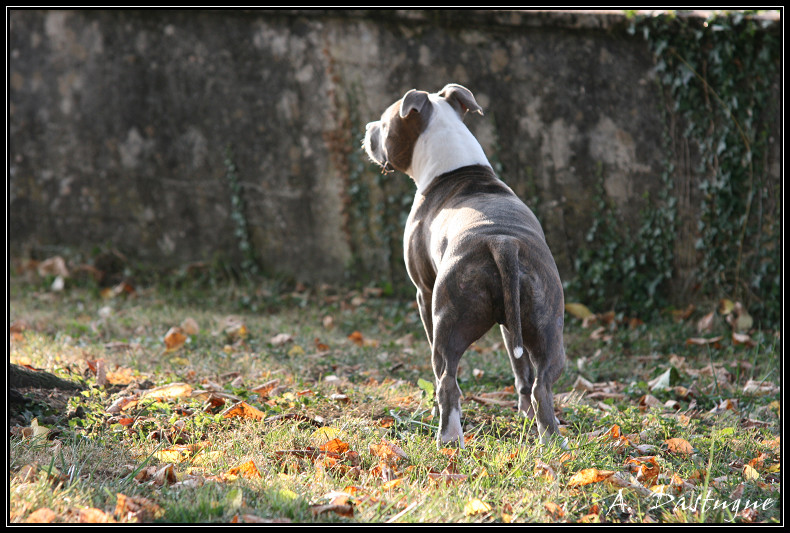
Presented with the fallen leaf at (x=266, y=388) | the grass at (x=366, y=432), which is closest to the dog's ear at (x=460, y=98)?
the grass at (x=366, y=432)

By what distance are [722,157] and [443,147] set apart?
3.03 m

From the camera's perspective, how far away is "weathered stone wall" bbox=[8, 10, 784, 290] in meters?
6.07

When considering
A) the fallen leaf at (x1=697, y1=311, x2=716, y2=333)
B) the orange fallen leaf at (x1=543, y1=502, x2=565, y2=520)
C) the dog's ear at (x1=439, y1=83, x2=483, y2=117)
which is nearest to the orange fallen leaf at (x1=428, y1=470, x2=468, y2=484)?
the orange fallen leaf at (x1=543, y1=502, x2=565, y2=520)

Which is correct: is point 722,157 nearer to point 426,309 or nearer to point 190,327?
point 426,309

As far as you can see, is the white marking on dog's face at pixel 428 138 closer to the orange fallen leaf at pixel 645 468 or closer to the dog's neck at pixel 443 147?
the dog's neck at pixel 443 147

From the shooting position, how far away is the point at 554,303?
10.5ft

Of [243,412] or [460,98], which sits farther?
[460,98]

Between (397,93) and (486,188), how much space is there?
300cm

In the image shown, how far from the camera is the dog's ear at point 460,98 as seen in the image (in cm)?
409

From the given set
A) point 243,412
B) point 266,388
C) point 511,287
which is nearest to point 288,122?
point 266,388

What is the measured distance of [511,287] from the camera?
302cm

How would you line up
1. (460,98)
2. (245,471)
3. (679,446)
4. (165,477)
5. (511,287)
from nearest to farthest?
1. (165,477)
2. (245,471)
3. (511,287)
4. (679,446)
5. (460,98)

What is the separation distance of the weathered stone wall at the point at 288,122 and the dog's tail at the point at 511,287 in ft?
11.0

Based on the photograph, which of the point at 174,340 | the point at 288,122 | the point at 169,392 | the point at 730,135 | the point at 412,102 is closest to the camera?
the point at 169,392
